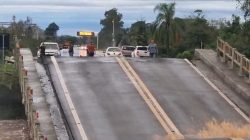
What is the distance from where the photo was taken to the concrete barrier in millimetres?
15778

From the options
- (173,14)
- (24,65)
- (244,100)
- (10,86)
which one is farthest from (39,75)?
(173,14)

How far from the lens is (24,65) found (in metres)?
25.1

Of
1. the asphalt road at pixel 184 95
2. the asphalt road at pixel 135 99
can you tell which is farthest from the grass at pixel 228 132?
the asphalt road at pixel 135 99

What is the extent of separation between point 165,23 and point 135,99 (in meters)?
58.4

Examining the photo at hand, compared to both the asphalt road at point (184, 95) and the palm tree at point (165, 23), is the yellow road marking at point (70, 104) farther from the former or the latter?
the palm tree at point (165, 23)

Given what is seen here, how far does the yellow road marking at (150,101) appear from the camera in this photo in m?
17.0

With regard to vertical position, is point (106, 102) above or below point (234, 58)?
below

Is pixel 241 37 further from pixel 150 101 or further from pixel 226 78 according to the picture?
pixel 150 101

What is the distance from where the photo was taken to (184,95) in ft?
69.5

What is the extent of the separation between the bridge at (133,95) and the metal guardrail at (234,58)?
4cm

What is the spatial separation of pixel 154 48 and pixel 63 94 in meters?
15.6

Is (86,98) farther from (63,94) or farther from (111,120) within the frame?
(111,120)

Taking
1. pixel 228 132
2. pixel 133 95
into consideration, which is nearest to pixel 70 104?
pixel 133 95

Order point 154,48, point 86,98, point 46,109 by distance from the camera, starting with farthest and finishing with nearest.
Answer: point 154,48, point 86,98, point 46,109
